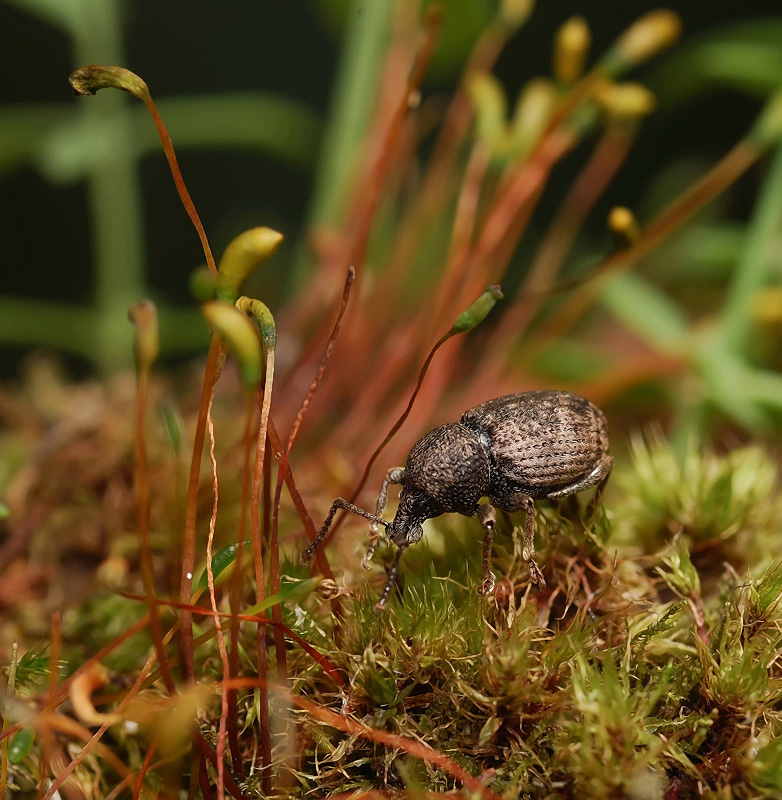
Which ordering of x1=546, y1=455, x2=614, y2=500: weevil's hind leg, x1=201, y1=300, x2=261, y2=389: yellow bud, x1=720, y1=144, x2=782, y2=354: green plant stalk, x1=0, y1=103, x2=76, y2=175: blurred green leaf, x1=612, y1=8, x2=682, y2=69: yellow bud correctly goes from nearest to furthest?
x1=201, y1=300, x2=261, y2=389: yellow bud → x1=546, y1=455, x2=614, y2=500: weevil's hind leg → x1=612, y1=8, x2=682, y2=69: yellow bud → x1=720, y1=144, x2=782, y2=354: green plant stalk → x1=0, y1=103, x2=76, y2=175: blurred green leaf

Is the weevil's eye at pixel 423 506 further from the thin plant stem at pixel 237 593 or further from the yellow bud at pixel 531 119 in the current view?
the yellow bud at pixel 531 119

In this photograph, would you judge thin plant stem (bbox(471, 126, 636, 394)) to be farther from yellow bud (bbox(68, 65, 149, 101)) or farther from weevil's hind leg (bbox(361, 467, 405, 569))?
yellow bud (bbox(68, 65, 149, 101))

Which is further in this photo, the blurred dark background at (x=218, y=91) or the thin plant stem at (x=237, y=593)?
the blurred dark background at (x=218, y=91)

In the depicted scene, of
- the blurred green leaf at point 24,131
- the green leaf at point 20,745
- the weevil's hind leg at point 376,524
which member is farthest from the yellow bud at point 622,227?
the blurred green leaf at point 24,131

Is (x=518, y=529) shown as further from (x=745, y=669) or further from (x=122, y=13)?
(x=122, y=13)

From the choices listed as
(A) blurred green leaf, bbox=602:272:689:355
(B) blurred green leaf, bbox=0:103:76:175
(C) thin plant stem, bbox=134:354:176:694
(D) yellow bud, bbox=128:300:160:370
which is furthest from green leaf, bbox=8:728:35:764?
(B) blurred green leaf, bbox=0:103:76:175

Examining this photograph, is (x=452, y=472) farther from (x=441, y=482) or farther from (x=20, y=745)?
(x=20, y=745)

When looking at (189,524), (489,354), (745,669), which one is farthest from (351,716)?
(489,354)
